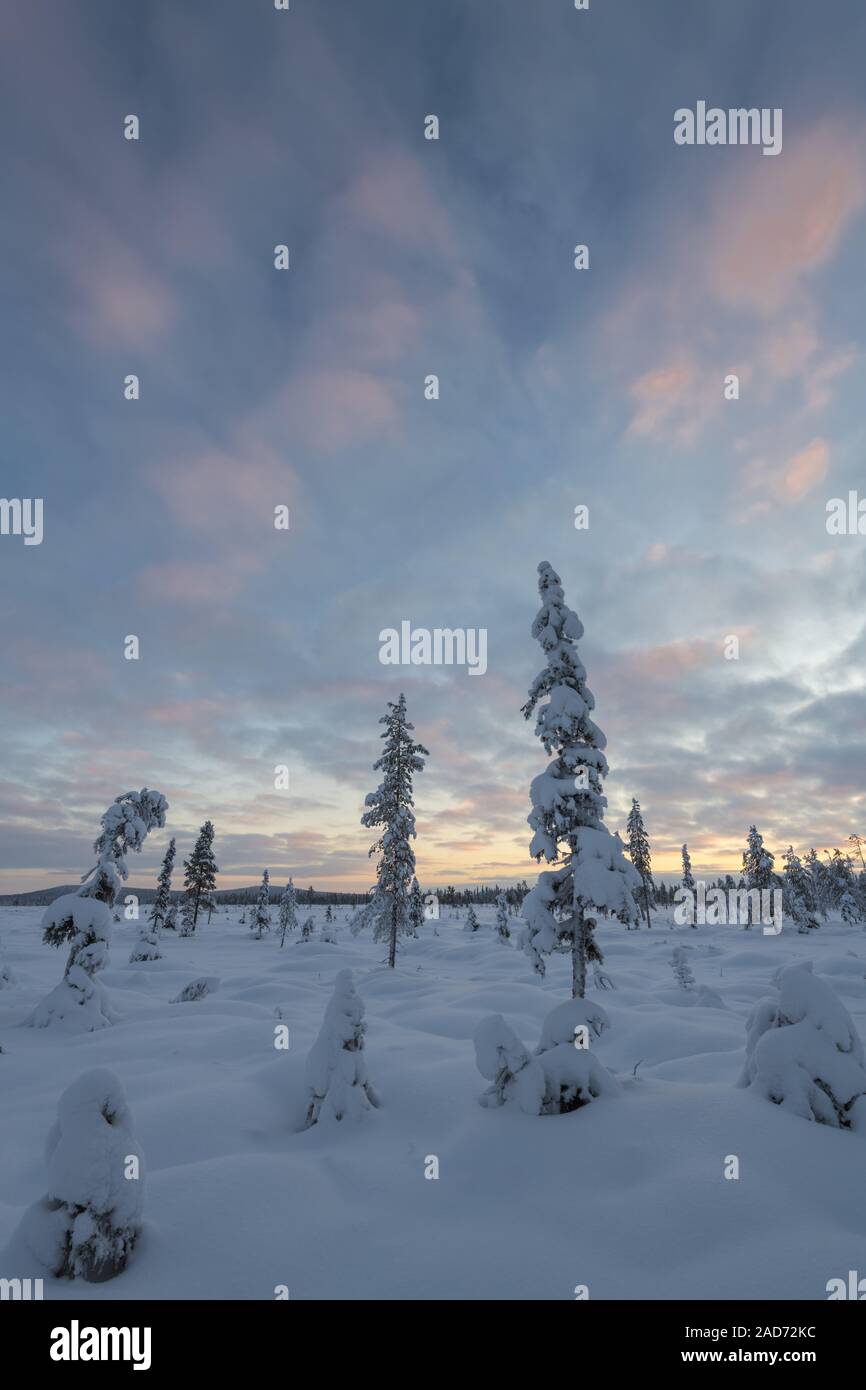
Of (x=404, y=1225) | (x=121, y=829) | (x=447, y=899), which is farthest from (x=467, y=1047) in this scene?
(x=447, y=899)

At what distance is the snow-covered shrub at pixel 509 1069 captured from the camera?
26.2ft

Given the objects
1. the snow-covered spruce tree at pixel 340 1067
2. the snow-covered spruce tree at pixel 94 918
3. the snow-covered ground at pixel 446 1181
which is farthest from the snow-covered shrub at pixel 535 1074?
the snow-covered spruce tree at pixel 94 918

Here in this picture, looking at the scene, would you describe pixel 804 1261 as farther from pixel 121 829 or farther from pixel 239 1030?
pixel 121 829

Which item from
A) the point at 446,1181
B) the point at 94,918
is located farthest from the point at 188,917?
the point at 446,1181

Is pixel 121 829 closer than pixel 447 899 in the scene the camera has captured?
Yes

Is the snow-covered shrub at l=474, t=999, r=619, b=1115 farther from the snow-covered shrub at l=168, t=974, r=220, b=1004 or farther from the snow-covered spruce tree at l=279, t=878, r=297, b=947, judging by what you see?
the snow-covered spruce tree at l=279, t=878, r=297, b=947

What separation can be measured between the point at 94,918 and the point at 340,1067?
11548 millimetres

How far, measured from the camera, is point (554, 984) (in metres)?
25.0

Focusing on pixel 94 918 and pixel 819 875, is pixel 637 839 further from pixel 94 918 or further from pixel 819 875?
pixel 94 918

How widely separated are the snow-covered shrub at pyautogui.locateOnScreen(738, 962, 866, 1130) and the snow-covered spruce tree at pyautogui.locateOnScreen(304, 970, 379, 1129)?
5425mm

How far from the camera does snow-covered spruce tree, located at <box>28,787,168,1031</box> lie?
15664mm

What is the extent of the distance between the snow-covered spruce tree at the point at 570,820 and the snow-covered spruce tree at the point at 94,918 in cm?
1183

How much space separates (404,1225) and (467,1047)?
301 inches

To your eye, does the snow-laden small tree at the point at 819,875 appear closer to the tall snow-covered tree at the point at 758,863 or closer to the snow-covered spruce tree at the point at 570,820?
the tall snow-covered tree at the point at 758,863
